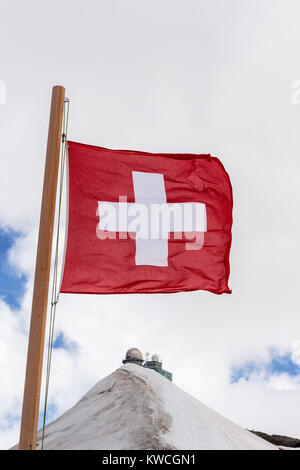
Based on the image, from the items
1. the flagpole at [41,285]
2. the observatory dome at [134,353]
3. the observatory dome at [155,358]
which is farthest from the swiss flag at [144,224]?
the observatory dome at [155,358]

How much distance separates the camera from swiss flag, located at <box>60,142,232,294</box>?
7590mm

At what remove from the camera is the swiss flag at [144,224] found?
7590 mm

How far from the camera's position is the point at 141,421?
6961 mm

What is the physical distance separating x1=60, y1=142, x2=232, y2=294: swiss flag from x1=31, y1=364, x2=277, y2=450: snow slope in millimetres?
1734

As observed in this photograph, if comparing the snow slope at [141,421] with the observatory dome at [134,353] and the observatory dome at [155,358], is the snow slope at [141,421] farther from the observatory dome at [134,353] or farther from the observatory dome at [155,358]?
the observatory dome at [155,358]

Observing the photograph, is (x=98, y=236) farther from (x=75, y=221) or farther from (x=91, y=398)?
(x=91, y=398)

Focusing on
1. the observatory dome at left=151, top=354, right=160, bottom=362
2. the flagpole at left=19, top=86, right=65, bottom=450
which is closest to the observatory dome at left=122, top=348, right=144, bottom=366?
the observatory dome at left=151, top=354, right=160, bottom=362

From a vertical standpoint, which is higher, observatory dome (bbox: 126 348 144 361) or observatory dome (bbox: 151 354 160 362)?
observatory dome (bbox: 151 354 160 362)

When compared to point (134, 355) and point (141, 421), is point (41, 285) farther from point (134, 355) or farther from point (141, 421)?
point (134, 355)

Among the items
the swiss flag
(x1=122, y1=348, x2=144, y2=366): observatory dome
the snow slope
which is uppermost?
(x1=122, y1=348, x2=144, y2=366): observatory dome

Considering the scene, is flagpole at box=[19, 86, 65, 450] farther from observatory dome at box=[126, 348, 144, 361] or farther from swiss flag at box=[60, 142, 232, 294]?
observatory dome at box=[126, 348, 144, 361]

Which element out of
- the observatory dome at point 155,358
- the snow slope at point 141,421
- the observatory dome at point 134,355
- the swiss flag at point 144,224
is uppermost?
the observatory dome at point 155,358

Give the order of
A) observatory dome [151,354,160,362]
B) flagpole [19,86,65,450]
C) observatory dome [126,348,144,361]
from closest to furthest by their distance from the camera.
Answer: flagpole [19,86,65,450]
observatory dome [126,348,144,361]
observatory dome [151,354,160,362]

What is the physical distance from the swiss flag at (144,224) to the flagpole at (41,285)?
Result: 55 cm
